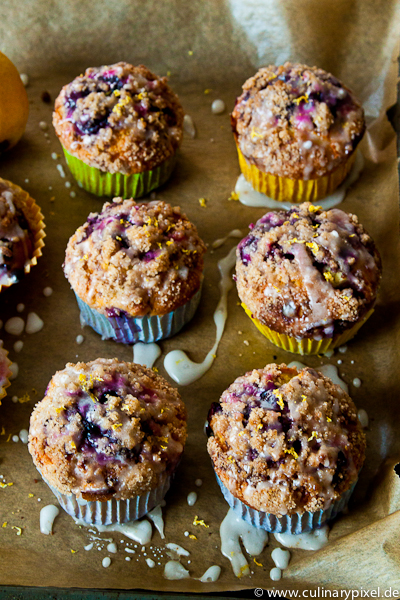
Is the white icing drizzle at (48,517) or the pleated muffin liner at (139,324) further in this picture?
the pleated muffin liner at (139,324)

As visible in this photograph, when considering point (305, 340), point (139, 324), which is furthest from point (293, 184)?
point (139, 324)

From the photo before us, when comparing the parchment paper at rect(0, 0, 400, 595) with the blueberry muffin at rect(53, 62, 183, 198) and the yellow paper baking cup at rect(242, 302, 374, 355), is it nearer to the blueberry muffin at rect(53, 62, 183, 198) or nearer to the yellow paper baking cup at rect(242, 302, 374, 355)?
the yellow paper baking cup at rect(242, 302, 374, 355)

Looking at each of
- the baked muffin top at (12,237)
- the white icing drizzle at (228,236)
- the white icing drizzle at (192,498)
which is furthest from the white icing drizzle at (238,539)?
the baked muffin top at (12,237)

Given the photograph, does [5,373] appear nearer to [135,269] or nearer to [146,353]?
[146,353]

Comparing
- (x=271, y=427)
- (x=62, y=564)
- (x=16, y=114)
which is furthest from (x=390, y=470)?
(x=16, y=114)

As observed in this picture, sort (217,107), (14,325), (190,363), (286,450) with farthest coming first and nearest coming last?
(217,107)
(14,325)
(190,363)
(286,450)

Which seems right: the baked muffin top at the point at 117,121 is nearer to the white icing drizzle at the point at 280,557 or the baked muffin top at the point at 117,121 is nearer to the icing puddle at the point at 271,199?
the icing puddle at the point at 271,199
